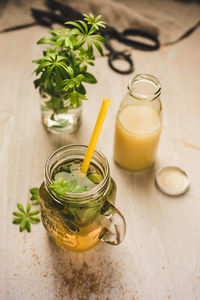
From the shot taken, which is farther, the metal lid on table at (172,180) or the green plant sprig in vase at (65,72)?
the metal lid on table at (172,180)

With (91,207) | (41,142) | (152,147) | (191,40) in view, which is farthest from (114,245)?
(191,40)

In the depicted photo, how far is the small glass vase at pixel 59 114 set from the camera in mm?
1001

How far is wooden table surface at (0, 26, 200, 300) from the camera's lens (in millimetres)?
821

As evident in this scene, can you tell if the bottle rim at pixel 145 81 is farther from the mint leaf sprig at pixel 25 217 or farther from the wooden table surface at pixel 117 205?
the mint leaf sprig at pixel 25 217

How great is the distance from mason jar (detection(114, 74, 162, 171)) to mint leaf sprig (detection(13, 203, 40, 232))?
308 millimetres

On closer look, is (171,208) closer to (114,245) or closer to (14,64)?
(114,245)

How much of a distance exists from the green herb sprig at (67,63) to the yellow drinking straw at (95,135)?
0.12m

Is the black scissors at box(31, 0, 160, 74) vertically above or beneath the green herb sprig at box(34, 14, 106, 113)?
beneath

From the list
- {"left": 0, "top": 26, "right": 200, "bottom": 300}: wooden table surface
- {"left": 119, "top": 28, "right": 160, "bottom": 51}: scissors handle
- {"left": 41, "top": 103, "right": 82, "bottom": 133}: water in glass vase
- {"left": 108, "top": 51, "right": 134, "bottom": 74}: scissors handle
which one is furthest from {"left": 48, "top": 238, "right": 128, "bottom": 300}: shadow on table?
{"left": 119, "top": 28, "right": 160, "bottom": 51}: scissors handle

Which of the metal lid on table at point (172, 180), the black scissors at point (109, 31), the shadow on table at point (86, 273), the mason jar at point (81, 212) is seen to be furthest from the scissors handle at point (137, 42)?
the shadow on table at point (86, 273)

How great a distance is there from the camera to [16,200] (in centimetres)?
95

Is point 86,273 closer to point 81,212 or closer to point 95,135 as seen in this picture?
point 81,212

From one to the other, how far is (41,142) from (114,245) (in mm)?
404

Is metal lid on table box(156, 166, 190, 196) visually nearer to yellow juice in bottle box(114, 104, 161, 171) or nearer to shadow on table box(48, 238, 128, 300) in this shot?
yellow juice in bottle box(114, 104, 161, 171)
